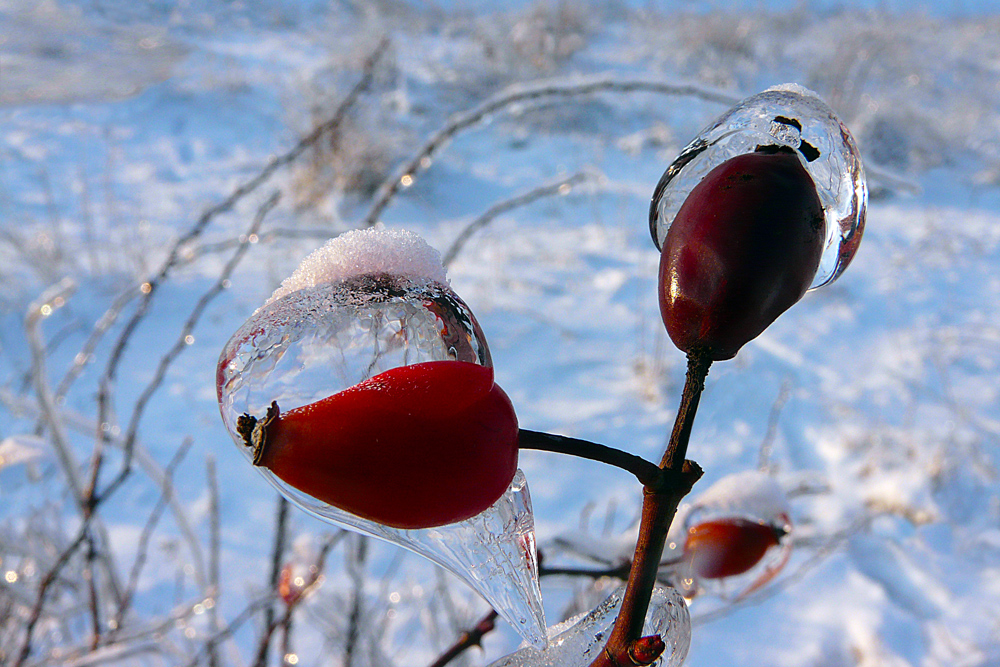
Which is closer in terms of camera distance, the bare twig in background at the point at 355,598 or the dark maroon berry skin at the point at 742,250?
the dark maroon berry skin at the point at 742,250

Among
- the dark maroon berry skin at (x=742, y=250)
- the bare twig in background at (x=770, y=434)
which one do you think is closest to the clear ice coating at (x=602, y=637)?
the dark maroon berry skin at (x=742, y=250)

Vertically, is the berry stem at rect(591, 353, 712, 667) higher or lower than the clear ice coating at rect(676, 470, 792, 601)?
lower

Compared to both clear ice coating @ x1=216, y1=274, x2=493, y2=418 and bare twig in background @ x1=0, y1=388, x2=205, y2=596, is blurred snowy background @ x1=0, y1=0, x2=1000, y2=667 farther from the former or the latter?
clear ice coating @ x1=216, y1=274, x2=493, y2=418

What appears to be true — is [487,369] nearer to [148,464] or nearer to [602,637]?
[602,637]

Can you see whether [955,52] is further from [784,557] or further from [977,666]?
[784,557]

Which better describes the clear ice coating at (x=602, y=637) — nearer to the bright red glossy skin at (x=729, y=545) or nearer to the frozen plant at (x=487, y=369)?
the frozen plant at (x=487, y=369)

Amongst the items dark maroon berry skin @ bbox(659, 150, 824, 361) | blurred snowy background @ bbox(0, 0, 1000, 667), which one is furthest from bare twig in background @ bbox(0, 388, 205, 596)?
dark maroon berry skin @ bbox(659, 150, 824, 361)

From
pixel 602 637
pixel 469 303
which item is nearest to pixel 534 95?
pixel 602 637
